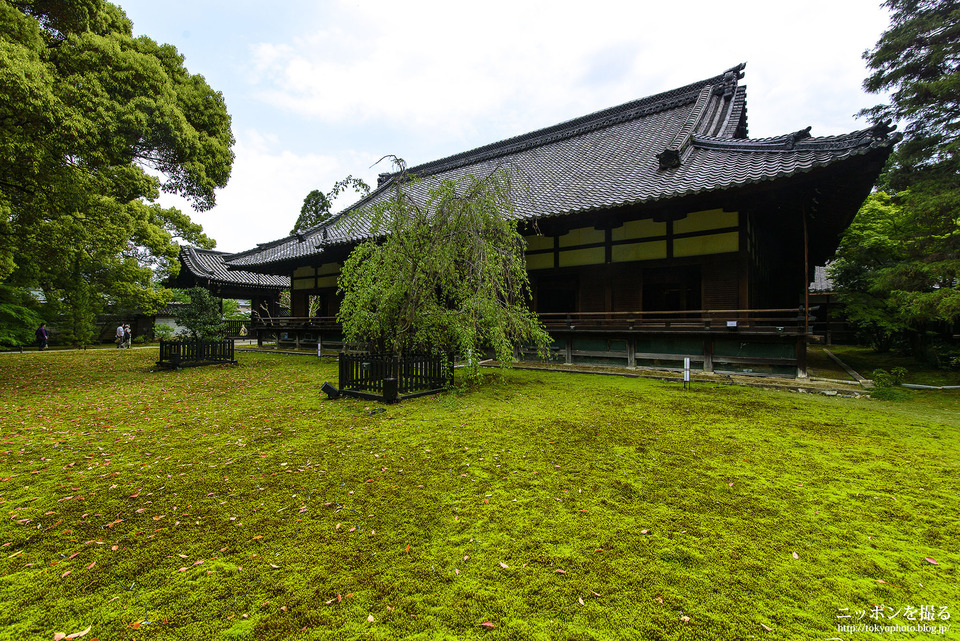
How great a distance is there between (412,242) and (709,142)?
9759 mm

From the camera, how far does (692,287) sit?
1088 centimetres

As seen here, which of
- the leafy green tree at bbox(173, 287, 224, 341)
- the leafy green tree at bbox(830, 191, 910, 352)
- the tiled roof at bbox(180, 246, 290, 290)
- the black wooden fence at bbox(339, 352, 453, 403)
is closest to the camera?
the black wooden fence at bbox(339, 352, 453, 403)

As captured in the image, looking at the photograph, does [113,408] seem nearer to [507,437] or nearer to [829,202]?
[507,437]

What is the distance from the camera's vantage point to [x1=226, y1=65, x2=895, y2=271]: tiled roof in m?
8.80

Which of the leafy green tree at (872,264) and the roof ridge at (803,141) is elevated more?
the roof ridge at (803,141)

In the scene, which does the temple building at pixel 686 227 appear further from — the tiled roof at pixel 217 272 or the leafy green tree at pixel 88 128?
the tiled roof at pixel 217 272

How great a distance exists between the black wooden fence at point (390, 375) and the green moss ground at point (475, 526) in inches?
57.7

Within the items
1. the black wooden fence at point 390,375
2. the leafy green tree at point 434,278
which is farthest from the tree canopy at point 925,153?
the black wooden fence at point 390,375

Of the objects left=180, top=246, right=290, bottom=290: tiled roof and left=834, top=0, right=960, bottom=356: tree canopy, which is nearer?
left=834, top=0, right=960, bottom=356: tree canopy

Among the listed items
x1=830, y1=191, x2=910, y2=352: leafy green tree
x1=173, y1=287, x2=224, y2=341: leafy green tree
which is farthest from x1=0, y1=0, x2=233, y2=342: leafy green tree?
x1=830, y1=191, x2=910, y2=352: leafy green tree

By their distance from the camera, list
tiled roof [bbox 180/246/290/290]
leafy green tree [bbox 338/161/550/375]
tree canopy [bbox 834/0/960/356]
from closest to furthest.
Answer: leafy green tree [bbox 338/161/550/375], tree canopy [bbox 834/0/960/356], tiled roof [bbox 180/246/290/290]

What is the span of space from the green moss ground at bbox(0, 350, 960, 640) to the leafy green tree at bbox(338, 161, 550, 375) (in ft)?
7.21

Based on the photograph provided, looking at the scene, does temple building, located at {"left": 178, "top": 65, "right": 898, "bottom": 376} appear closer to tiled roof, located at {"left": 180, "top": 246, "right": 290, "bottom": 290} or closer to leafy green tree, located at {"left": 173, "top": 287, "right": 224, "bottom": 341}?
leafy green tree, located at {"left": 173, "top": 287, "right": 224, "bottom": 341}

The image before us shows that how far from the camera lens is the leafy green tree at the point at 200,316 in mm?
13312
